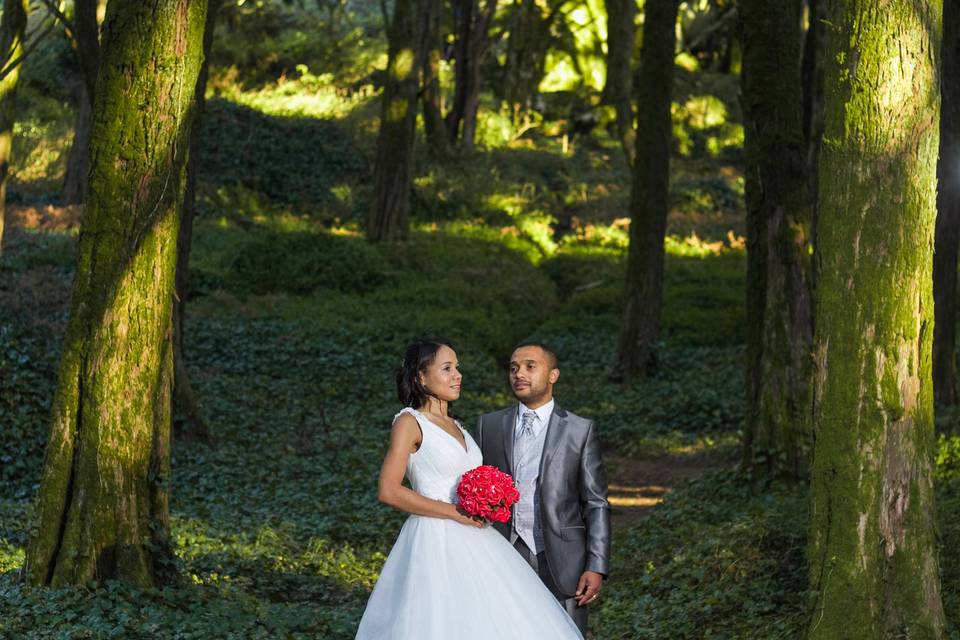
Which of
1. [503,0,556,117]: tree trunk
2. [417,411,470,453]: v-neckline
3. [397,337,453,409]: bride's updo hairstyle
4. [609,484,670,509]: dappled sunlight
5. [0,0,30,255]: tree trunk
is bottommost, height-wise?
[609,484,670,509]: dappled sunlight

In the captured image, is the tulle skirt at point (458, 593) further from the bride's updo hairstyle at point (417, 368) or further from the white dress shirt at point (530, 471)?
the bride's updo hairstyle at point (417, 368)

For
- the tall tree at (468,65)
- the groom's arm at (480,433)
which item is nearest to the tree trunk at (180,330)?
the groom's arm at (480,433)

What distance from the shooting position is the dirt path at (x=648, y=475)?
14.0 m

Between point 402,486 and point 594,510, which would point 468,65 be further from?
point 402,486

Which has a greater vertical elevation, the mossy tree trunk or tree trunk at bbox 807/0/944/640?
the mossy tree trunk

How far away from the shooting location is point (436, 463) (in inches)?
234

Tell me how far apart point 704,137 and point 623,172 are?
5.91 m

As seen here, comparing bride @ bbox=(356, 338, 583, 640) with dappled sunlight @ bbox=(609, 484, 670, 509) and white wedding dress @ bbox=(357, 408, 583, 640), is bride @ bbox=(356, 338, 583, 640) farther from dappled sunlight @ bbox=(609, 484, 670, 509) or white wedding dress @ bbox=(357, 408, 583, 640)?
dappled sunlight @ bbox=(609, 484, 670, 509)

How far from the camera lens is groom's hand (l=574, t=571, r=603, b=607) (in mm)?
6031

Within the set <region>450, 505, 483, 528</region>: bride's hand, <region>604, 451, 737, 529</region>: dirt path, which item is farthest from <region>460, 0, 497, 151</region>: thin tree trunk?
<region>450, 505, 483, 528</region>: bride's hand

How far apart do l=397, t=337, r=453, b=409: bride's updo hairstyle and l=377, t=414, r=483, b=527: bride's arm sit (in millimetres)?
159

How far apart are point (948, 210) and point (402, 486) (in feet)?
34.2

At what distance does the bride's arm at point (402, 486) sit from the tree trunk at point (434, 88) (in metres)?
25.5

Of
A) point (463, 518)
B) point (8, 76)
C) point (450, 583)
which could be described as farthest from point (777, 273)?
point (8, 76)
